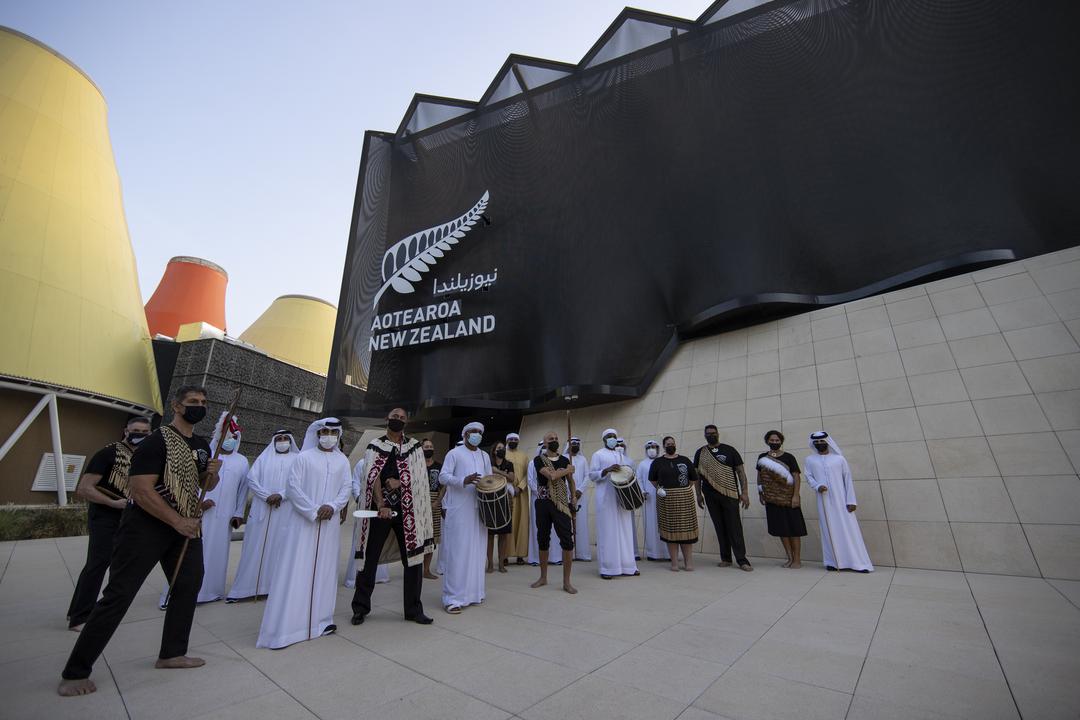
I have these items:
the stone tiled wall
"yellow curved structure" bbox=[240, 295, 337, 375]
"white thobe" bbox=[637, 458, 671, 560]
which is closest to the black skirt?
the stone tiled wall

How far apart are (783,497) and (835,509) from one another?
628mm

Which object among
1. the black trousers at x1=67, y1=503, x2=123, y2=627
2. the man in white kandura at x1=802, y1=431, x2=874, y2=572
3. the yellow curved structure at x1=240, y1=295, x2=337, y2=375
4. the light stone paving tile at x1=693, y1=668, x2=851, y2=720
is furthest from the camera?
the yellow curved structure at x1=240, y1=295, x2=337, y2=375

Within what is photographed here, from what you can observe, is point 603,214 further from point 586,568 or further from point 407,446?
point 407,446

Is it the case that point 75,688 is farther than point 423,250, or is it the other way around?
point 423,250

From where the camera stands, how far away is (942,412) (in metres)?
6.75

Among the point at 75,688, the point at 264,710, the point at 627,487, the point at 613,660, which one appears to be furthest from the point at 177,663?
the point at 627,487

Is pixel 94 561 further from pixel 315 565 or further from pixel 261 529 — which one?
pixel 315 565

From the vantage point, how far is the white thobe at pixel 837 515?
5.94 meters

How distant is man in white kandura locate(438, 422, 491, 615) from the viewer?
14.3 ft

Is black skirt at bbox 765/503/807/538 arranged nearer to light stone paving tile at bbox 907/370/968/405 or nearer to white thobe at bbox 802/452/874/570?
white thobe at bbox 802/452/874/570

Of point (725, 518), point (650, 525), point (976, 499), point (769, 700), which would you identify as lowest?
point (769, 700)

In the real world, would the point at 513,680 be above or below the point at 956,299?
below

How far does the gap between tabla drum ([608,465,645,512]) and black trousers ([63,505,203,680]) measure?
4434mm

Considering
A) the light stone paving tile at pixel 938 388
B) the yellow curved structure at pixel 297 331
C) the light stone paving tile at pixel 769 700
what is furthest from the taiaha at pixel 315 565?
the yellow curved structure at pixel 297 331
